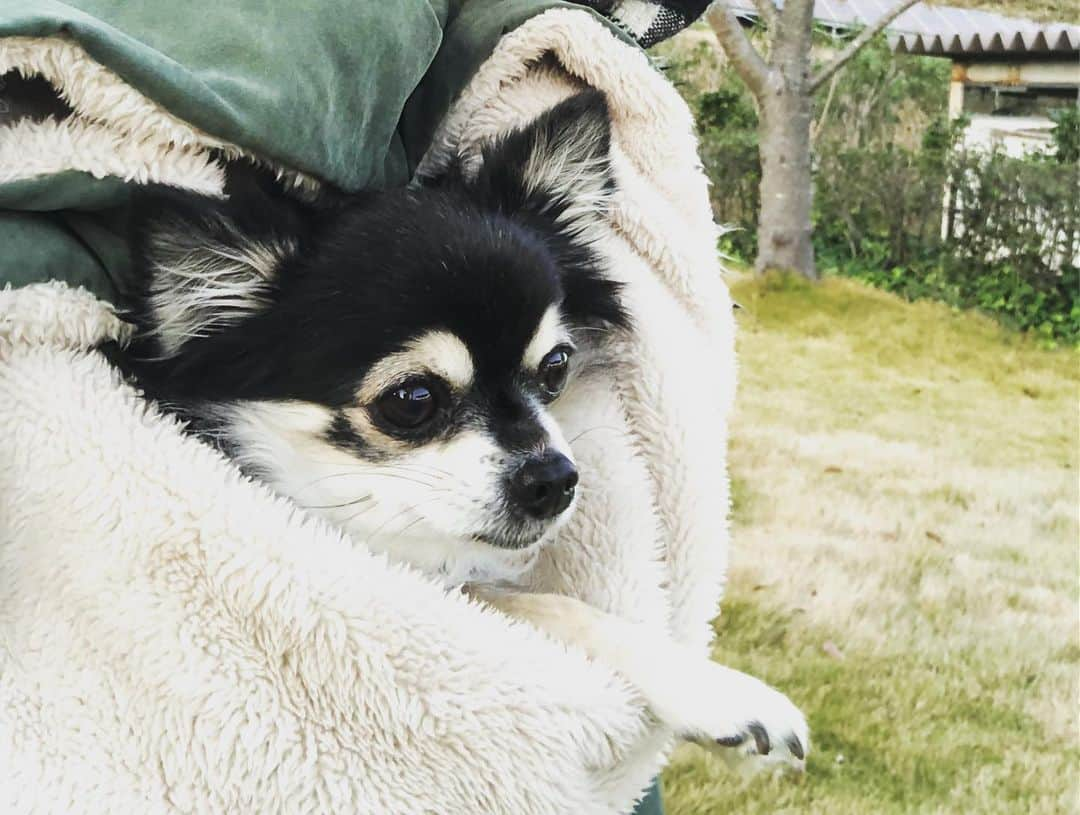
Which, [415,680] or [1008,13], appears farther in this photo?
[1008,13]

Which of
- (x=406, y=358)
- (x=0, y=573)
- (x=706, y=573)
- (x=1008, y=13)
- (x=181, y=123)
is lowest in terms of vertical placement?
(x=706, y=573)

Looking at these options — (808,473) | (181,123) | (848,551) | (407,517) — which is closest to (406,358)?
(407,517)

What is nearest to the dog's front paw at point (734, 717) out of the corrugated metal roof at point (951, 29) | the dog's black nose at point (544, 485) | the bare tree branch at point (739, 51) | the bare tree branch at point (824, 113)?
the dog's black nose at point (544, 485)

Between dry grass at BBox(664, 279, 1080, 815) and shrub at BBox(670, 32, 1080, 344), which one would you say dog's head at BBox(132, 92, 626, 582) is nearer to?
dry grass at BBox(664, 279, 1080, 815)

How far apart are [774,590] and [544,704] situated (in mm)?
2357

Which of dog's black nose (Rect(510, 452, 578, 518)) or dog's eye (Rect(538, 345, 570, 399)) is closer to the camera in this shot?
dog's black nose (Rect(510, 452, 578, 518))

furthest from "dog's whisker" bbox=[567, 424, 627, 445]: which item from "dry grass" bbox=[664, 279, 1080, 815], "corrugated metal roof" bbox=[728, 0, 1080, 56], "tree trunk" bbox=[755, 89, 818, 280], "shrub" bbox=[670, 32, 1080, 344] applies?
"corrugated metal roof" bbox=[728, 0, 1080, 56]

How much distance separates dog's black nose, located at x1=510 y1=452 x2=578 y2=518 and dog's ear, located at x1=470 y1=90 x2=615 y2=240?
33 centimetres

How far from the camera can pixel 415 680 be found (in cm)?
92

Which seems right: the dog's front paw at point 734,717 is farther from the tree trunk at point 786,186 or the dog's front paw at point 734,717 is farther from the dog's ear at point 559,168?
the tree trunk at point 786,186

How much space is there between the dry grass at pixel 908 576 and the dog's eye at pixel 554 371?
124cm

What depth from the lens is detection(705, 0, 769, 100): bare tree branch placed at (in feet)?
20.0

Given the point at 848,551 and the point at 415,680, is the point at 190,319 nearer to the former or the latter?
the point at 415,680

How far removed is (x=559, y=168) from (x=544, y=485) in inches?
16.4
